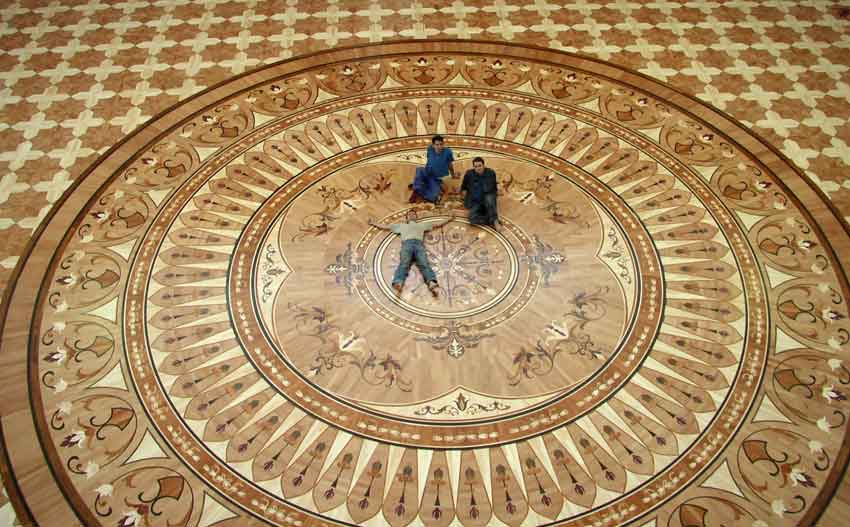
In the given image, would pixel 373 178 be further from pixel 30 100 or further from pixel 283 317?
pixel 30 100

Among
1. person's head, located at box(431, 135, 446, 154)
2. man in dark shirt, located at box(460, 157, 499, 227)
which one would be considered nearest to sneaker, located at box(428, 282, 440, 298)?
man in dark shirt, located at box(460, 157, 499, 227)

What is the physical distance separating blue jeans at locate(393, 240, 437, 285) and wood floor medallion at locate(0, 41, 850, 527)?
0.12 m

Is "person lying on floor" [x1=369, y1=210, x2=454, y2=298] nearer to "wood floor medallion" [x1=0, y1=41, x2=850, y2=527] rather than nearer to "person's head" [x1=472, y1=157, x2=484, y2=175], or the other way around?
"wood floor medallion" [x1=0, y1=41, x2=850, y2=527]

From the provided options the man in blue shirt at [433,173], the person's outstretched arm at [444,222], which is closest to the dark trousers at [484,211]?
the person's outstretched arm at [444,222]

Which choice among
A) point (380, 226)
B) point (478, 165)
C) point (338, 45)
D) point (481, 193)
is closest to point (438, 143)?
point (478, 165)

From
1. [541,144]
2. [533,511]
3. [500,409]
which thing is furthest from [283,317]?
[541,144]

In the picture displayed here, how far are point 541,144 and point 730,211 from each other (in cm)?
157

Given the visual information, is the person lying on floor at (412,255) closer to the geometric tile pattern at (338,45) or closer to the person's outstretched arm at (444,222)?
the person's outstretched arm at (444,222)

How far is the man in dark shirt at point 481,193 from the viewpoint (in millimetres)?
4602

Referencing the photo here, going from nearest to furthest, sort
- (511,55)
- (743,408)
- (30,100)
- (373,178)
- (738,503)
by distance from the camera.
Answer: (738,503), (743,408), (373,178), (30,100), (511,55)

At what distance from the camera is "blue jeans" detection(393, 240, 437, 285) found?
171 inches

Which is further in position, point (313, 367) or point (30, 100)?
point (30, 100)

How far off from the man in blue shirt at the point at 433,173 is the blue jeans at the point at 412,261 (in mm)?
539

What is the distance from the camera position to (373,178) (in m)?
5.02
